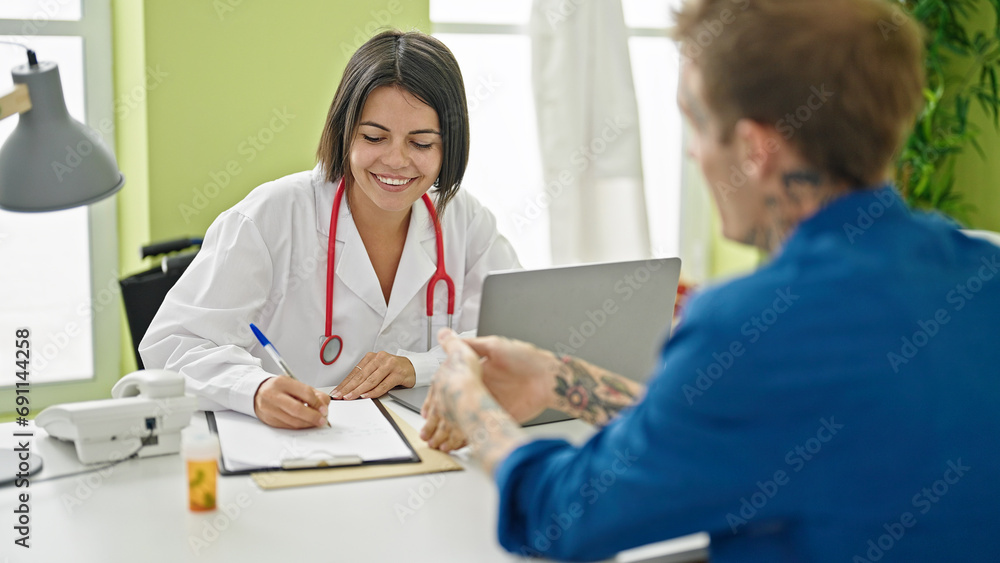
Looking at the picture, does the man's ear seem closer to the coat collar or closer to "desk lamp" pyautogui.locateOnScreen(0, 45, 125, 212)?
"desk lamp" pyautogui.locateOnScreen(0, 45, 125, 212)

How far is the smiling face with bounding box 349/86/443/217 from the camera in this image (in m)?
1.78

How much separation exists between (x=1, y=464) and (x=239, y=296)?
1.80ft

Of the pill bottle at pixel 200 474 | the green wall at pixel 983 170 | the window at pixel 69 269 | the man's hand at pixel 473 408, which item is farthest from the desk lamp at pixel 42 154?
the green wall at pixel 983 170

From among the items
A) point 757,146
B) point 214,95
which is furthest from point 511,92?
point 757,146

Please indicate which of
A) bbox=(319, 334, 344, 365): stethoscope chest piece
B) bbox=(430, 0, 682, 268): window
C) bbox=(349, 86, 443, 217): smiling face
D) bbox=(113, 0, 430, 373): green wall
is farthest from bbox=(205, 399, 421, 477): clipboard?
bbox=(430, 0, 682, 268): window

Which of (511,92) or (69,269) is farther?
(511,92)

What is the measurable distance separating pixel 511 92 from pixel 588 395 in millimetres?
2267

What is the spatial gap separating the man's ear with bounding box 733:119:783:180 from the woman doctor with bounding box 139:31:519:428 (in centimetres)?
97

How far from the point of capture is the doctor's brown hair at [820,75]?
0.82m

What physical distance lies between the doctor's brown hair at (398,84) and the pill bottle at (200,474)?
2.81 ft

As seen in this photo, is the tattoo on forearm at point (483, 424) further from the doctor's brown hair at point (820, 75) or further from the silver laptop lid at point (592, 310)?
Result: the doctor's brown hair at point (820, 75)

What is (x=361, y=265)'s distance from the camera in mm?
1892

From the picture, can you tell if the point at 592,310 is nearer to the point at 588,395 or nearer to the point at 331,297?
the point at 588,395

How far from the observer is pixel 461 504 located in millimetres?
1190
